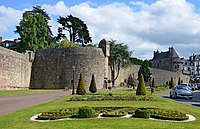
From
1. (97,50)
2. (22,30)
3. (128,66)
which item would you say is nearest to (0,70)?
(97,50)

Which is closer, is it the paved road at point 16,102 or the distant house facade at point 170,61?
the paved road at point 16,102

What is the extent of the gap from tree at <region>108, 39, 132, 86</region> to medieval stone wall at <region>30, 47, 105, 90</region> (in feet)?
31.4

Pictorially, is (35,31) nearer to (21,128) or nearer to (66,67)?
(66,67)

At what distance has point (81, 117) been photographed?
1236 centimetres

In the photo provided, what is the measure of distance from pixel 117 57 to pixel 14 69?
969 inches

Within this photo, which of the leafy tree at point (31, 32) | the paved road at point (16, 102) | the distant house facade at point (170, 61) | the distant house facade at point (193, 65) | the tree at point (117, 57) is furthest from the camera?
the distant house facade at point (193, 65)

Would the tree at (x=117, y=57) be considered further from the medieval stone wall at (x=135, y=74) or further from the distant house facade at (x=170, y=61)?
the distant house facade at (x=170, y=61)

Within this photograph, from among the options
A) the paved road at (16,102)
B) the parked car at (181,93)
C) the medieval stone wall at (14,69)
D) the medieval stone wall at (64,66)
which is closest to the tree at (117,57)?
the medieval stone wall at (64,66)

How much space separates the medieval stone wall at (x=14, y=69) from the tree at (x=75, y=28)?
22397 mm

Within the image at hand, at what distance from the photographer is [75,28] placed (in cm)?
6938

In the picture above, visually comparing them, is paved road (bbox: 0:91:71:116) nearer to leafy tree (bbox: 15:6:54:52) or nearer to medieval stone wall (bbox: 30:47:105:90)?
medieval stone wall (bbox: 30:47:105:90)

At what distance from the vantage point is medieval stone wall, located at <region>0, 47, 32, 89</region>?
3909cm

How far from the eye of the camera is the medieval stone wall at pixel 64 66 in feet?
160

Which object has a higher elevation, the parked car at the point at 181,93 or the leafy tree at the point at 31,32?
the leafy tree at the point at 31,32
